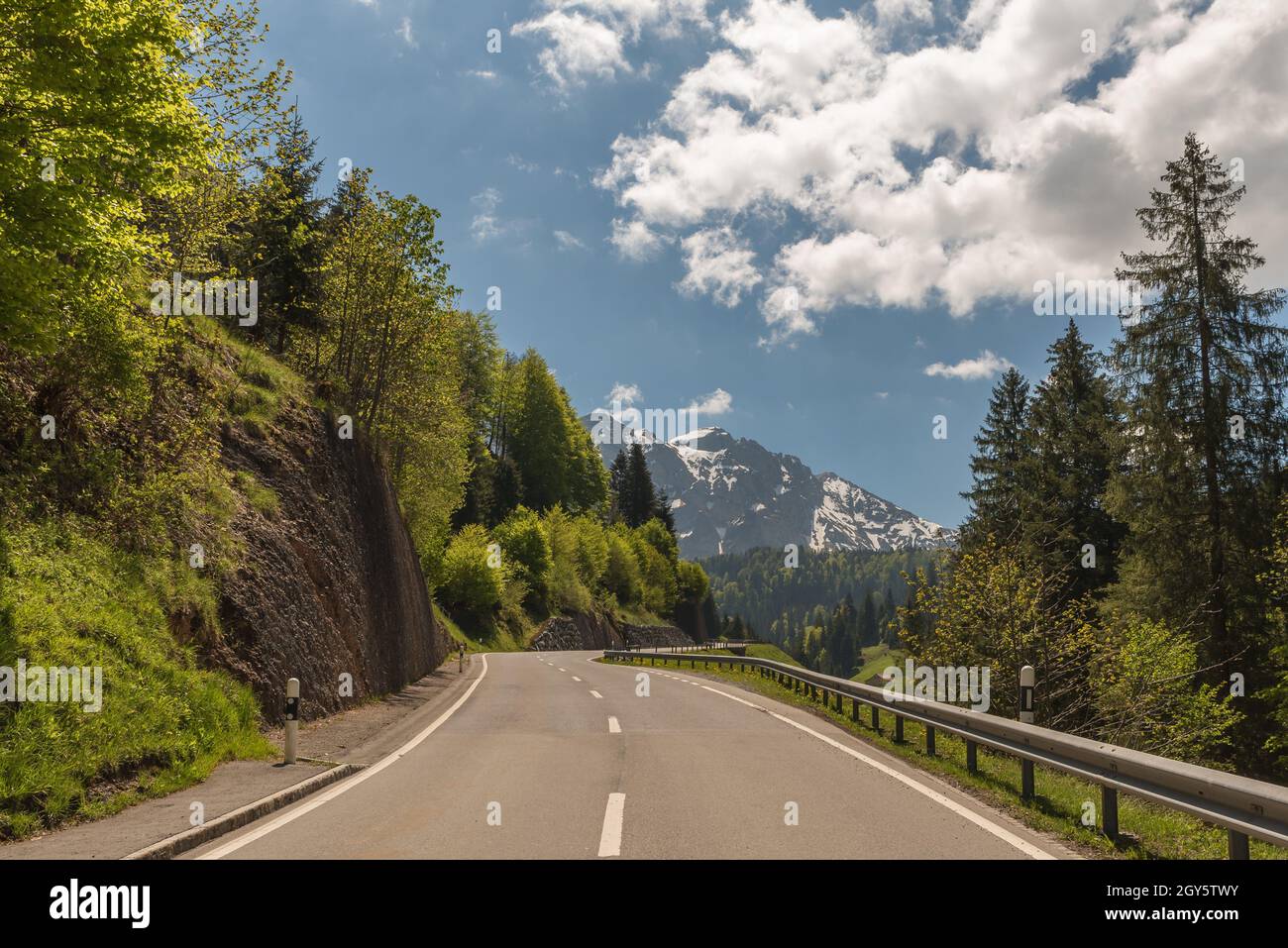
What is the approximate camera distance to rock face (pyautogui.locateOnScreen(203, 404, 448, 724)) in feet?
41.1

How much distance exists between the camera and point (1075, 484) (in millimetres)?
28391

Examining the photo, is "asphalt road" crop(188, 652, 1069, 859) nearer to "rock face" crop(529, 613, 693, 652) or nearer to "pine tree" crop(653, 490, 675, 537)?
"rock face" crop(529, 613, 693, 652)

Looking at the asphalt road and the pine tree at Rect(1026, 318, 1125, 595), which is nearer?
the asphalt road

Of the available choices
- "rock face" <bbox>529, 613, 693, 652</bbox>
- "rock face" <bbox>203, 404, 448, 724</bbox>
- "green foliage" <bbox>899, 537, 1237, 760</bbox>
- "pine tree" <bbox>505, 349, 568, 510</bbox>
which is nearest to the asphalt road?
"rock face" <bbox>203, 404, 448, 724</bbox>

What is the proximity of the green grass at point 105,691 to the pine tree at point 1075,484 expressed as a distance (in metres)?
24.6

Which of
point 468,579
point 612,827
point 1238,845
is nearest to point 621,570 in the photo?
point 468,579

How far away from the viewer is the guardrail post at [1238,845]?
16.8ft

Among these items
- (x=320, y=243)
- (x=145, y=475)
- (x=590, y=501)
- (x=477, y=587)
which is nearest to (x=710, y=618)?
(x=590, y=501)

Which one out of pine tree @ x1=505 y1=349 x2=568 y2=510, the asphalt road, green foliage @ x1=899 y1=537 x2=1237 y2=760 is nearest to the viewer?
the asphalt road

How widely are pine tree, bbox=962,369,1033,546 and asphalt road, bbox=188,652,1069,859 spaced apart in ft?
72.8

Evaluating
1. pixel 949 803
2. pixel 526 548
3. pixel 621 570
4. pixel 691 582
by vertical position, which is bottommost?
pixel 691 582

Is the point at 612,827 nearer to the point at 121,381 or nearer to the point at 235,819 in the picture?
the point at 235,819

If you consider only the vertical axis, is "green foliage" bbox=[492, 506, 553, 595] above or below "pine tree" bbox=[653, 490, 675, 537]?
below

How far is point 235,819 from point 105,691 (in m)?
2.74
